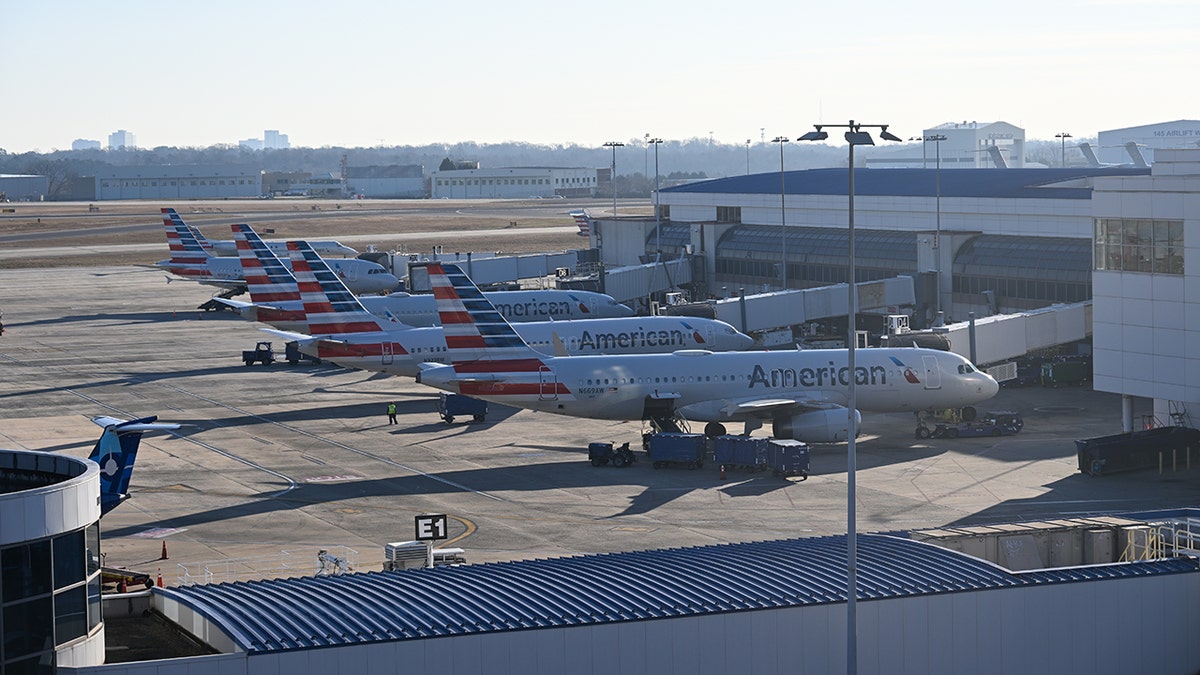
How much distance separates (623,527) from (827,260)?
67.0m

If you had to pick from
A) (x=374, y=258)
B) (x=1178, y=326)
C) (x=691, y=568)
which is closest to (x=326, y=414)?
(x=1178, y=326)

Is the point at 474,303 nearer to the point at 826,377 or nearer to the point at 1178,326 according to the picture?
the point at 826,377

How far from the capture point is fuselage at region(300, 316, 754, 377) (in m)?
81.1

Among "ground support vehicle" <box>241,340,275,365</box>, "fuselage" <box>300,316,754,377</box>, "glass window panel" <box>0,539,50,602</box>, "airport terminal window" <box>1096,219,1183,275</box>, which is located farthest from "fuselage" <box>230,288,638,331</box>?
"glass window panel" <box>0,539,50,602</box>

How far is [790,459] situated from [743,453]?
98.6 inches

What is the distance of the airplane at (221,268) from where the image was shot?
149250 millimetres

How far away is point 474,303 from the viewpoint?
68312 millimetres

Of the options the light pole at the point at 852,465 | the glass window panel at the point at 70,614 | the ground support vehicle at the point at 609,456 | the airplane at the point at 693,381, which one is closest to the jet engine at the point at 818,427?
the airplane at the point at 693,381

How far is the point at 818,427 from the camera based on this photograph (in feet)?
225

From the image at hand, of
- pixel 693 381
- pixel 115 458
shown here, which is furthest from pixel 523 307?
pixel 115 458

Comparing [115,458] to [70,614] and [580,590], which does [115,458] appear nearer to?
[580,590]

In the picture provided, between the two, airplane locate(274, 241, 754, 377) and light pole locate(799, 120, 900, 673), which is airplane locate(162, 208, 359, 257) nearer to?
airplane locate(274, 241, 754, 377)

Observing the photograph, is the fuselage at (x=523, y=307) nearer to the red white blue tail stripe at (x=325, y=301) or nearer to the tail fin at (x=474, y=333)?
the red white blue tail stripe at (x=325, y=301)

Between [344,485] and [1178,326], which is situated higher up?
[1178,326]
